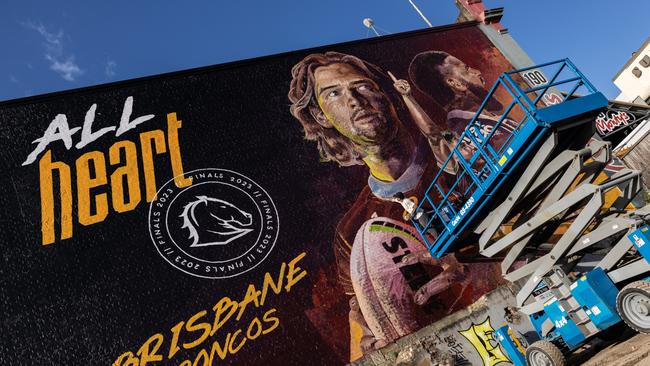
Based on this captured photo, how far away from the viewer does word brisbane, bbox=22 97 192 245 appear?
13273 mm

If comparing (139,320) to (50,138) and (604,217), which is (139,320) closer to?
(50,138)

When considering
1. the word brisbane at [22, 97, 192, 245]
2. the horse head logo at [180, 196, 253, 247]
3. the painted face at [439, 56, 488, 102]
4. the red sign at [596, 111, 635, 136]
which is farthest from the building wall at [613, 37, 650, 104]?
the word brisbane at [22, 97, 192, 245]

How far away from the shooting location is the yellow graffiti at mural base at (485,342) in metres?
13.1

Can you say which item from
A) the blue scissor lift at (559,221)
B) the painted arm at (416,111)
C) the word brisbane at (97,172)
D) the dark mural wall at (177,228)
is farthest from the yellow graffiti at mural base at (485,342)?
the word brisbane at (97,172)

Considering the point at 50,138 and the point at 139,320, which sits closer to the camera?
the point at 139,320

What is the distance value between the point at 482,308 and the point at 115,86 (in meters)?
13.3

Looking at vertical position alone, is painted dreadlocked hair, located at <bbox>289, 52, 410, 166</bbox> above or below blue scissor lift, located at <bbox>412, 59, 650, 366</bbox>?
above

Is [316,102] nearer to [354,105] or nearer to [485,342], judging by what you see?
[354,105]

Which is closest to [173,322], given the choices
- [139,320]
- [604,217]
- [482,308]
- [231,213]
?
[139,320]

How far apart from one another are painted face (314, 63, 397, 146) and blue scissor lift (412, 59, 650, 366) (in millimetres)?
5941

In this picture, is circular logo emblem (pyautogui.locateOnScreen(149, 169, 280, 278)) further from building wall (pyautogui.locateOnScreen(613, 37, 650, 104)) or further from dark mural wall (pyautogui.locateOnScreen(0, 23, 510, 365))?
building wall (pyautogui.locateOnScreen(613, 37, 650, 104))

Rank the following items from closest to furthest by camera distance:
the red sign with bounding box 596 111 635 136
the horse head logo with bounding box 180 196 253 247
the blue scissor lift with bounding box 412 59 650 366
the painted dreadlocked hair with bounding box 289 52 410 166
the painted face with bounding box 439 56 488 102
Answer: the blue scissor lift with bounding box 412 59 650 366
the horse head logo with bounding box 180 196 253 247
the painted dreadlocked hair with bounding box 289 52 410 166
the painted face with bounding box 439 56 488 102
the red sign with bounding box 596 111 635 136

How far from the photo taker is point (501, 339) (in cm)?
1118

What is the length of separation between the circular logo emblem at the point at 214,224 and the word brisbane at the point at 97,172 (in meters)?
0.50
